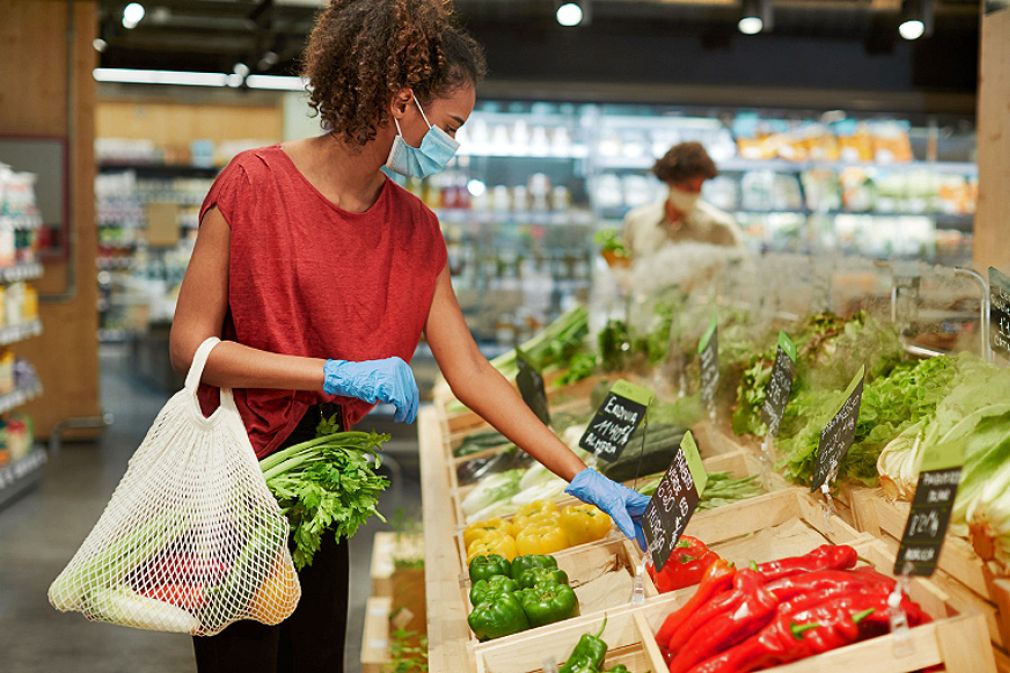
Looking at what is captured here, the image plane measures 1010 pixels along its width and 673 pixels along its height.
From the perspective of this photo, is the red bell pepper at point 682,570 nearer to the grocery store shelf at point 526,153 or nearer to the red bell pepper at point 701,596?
the red bell pepper at point 701,596

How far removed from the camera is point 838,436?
7.38ft

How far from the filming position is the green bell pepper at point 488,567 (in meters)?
2.44

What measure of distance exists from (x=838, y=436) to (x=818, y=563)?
1.16 ft

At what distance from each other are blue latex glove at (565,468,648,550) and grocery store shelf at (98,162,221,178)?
42.4ft

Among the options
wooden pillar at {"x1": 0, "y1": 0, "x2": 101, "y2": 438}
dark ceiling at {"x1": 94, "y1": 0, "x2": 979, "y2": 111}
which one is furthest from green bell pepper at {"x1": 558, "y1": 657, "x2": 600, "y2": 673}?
wooden pillar at {"x1": 0, "y1": 0, "x2": 101, "y2": 438}

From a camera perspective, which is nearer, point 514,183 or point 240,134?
point 514,183

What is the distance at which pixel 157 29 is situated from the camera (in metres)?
9.73

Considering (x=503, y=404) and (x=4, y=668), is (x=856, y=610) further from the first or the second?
(x=4, y=668)

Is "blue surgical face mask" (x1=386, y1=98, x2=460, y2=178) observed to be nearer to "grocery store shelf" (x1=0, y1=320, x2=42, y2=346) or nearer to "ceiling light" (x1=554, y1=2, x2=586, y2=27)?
"ceiling light" (x1=554, y1=2, x2=586, y2=27)

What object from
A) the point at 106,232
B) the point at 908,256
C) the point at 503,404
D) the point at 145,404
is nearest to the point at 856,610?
the point at 503,404

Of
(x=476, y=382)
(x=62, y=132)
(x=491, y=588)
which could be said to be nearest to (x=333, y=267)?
(x=476, y=382)

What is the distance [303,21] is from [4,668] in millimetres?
5904

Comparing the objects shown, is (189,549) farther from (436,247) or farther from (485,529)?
(485,529)

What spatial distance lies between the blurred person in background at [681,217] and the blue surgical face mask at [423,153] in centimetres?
350
